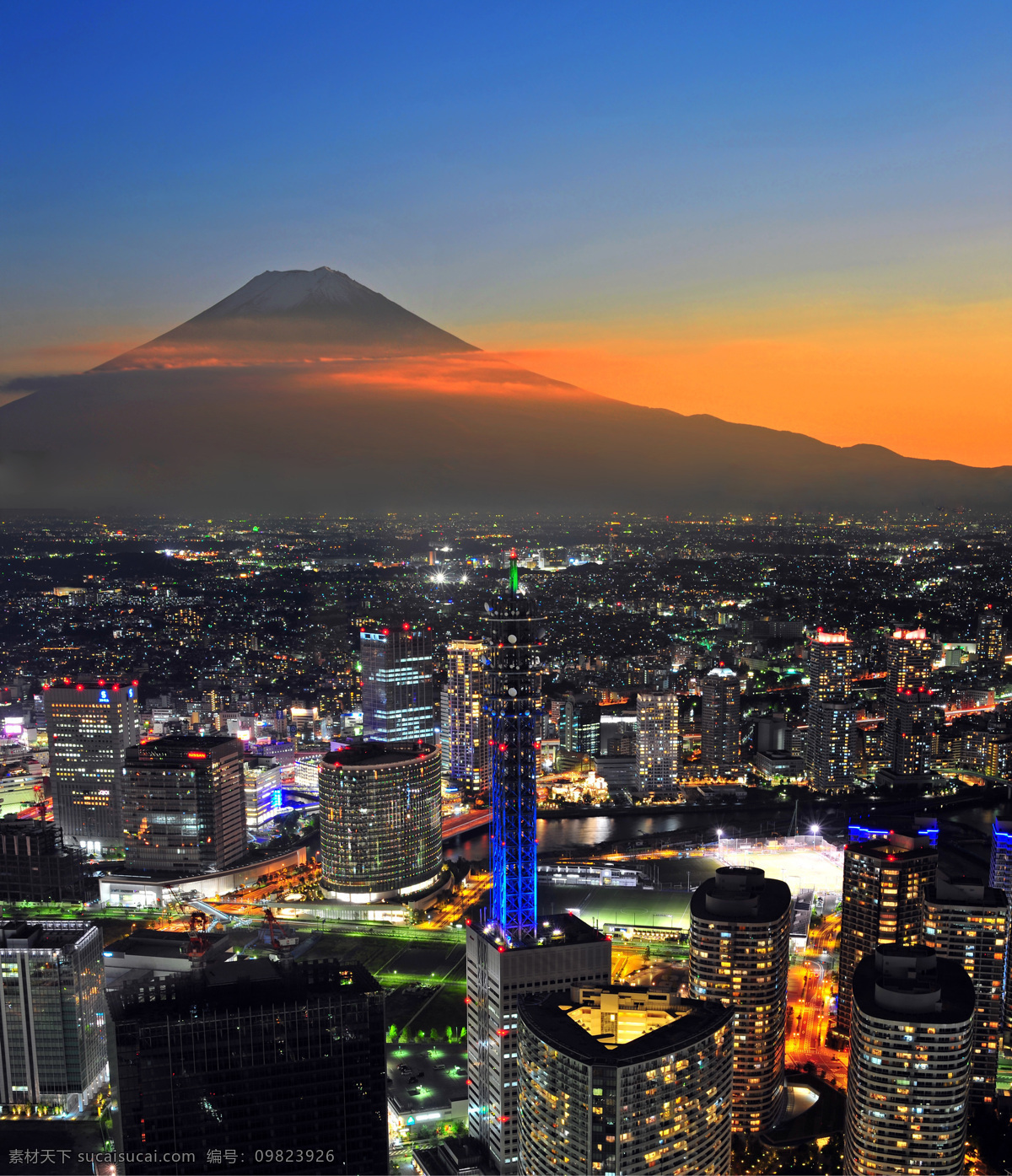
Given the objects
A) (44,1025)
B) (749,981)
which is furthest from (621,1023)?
(44,1025)

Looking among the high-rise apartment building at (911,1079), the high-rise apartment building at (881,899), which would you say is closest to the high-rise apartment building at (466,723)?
the high-rise apartment building at (881,899)

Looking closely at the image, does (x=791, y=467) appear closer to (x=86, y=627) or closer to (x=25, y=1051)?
(x=86, y=627)

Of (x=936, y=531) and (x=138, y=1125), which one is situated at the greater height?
(x=936, y=531)

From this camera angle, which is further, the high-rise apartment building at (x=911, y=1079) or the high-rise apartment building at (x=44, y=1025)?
the high-rise apartment building at (x=44, y=1025)

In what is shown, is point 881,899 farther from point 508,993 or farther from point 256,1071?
point 256,1071

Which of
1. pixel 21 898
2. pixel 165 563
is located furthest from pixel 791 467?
pixel 21 898

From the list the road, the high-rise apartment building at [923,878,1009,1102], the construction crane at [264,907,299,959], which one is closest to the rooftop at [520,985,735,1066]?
the road

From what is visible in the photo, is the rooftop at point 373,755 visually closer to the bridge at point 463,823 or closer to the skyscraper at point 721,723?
the bridge at point 463,823
